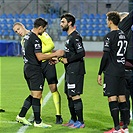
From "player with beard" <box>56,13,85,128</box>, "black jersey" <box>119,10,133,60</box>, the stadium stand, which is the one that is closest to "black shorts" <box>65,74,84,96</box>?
"player with beard" <box>56,13,85,128</box>

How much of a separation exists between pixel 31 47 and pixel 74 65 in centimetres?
81

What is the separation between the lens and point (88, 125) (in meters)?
8.38

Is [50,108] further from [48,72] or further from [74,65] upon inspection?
[74,65]

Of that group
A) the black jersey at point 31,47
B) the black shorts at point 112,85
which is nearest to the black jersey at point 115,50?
the black shorts at point 112,85

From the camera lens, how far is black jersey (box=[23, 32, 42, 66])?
26.0 ft

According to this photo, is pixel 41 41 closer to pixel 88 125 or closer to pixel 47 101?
pixel 88 125

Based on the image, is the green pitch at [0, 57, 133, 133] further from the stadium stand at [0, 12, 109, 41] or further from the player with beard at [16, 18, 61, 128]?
the stadium stand at [0, 12, 109, 41]

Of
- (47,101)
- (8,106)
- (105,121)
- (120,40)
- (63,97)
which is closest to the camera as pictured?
(120,40)

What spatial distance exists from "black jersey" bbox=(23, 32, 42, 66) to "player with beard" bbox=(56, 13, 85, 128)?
1.62 ft

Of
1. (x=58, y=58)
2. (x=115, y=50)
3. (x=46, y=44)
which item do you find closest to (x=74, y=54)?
(x=58, y=58)

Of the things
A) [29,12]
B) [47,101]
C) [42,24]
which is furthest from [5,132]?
[29,12]

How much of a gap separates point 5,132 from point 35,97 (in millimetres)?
807

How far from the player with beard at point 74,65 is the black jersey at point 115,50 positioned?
0.79m

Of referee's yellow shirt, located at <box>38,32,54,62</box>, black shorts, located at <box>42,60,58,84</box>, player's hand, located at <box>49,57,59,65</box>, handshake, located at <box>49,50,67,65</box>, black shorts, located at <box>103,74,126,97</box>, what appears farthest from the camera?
black shorts, located at <box>42,60,58,84</box>
